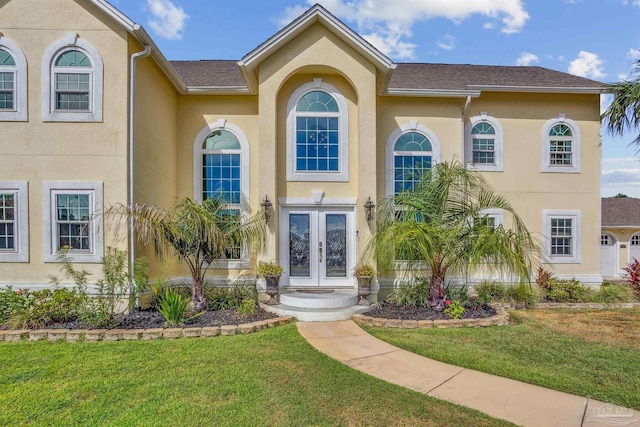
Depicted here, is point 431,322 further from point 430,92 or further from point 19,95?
point 19,95

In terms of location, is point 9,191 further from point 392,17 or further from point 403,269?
point 392,17

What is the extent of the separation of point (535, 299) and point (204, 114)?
1152 centimetres

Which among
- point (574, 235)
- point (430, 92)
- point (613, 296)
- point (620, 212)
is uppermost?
Answer: point (430, 92)

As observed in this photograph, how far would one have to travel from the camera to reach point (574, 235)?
38.0 feet

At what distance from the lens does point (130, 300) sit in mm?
8141

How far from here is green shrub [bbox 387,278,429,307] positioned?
8.80 m

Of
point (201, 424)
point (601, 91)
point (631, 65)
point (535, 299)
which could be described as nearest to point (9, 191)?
point (201, 424)

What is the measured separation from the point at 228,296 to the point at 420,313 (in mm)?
4917

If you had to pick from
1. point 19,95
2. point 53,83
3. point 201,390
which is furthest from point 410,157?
point 19,95

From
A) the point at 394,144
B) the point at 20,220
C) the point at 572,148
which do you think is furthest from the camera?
the point at 572,148

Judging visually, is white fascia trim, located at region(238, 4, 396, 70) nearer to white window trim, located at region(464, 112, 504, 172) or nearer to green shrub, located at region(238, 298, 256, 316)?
white window trim, located at region(464, 112, 504, 172)

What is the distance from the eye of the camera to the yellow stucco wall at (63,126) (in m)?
8.27

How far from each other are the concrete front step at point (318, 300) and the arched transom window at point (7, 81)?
8.29 m

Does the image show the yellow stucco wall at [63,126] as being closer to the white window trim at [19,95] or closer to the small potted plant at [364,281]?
the white window trim at [19,95]
